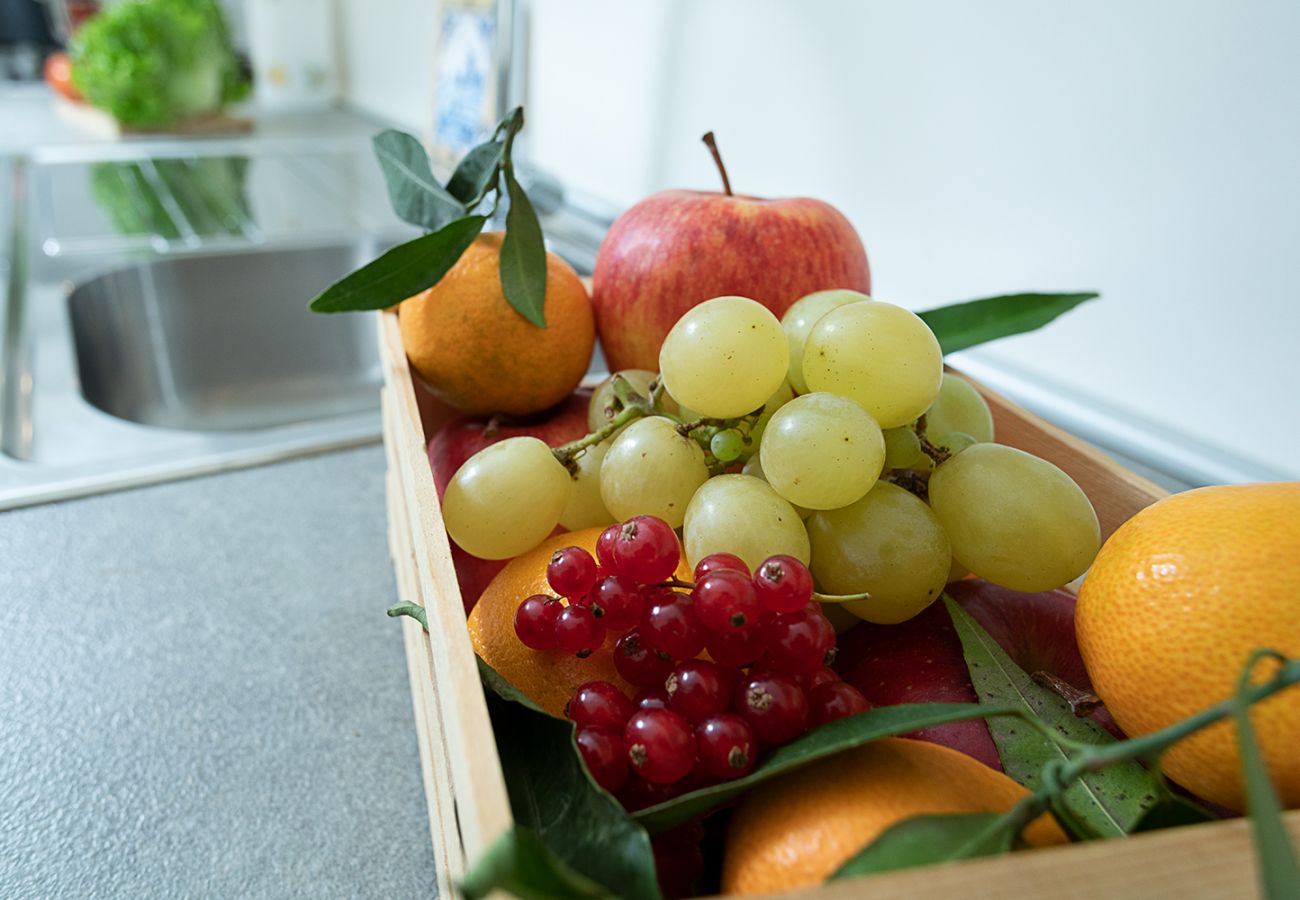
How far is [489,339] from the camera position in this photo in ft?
1.75

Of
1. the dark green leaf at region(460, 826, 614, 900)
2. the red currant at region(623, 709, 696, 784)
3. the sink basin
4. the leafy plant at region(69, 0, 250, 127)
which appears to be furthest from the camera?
the leafy plant at region(69, 0, 250, 127)

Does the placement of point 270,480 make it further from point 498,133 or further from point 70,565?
point 498,133

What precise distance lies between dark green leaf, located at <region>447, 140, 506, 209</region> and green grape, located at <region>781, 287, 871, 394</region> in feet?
0.76

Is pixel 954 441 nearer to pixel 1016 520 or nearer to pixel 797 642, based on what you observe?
pixel 1016 520

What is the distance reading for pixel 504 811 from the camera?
219 millimetres

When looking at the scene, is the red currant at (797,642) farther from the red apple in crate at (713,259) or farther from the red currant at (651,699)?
the red apple in crate at (713,259)

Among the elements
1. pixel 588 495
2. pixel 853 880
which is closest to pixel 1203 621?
pixel 853 880

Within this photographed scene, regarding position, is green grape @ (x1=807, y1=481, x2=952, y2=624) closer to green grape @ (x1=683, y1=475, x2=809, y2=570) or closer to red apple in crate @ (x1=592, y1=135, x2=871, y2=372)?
green grape @ (x1=683, y1=475, x2=809, y2=570)

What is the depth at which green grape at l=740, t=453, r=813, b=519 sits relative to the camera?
40 centimetres

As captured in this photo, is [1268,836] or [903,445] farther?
[903,445]

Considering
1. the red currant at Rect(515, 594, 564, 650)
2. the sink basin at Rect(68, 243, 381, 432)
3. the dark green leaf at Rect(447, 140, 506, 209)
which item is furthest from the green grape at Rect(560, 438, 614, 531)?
the sink basin at Rect(68, 243, 381, 432)

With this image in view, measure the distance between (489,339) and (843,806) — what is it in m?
0.36

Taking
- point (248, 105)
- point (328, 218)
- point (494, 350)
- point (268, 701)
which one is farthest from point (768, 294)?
point (248, 105)

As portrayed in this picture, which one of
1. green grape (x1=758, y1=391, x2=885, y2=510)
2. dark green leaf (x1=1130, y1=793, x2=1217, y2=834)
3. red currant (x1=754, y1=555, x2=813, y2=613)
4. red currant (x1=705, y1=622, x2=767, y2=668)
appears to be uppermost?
green grape (x1=758, y1=391, x2=885, y2=510)
